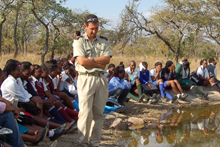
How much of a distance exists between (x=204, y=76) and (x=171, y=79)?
1.71 meters

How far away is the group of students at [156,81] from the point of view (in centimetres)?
641

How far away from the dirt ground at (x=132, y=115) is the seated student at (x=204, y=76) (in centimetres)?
31

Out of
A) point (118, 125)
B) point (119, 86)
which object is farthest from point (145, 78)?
point (118, 125)

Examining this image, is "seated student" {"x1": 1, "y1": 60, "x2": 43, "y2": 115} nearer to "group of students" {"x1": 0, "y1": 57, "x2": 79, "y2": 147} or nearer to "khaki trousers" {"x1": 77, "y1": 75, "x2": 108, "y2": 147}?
"group of students" {"x1": 0, "y1": 57, "x2": 79, "y2": 147}

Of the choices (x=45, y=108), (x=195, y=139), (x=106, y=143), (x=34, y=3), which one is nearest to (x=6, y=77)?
(x=45, y=108)

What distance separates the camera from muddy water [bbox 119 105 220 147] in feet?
13.7

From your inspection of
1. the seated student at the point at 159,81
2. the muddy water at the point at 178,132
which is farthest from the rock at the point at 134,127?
the seated student at the point at 159,81

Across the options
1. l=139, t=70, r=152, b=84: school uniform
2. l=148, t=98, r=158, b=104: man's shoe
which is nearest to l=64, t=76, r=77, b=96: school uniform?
l=148, t=98, r=158, b=104: man's shoe

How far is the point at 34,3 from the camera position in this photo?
45.3 ft

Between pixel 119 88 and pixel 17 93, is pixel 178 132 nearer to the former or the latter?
pixel 119 88

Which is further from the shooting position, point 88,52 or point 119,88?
point 119,88

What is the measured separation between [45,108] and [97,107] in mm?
1275

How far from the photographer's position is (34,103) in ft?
12.8

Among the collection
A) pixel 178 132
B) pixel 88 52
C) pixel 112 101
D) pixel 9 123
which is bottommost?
pixel 178 132
